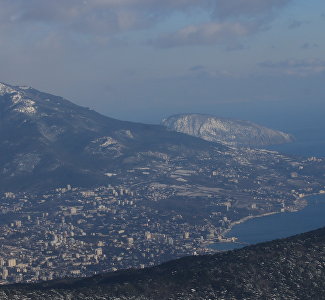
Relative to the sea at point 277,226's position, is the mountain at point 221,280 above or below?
below

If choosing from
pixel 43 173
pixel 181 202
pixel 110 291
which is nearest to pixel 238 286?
pixel 110 291

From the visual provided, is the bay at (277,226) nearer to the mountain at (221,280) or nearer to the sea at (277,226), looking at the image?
the sea at (277,226)

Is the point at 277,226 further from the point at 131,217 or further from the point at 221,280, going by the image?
the point at 221,280

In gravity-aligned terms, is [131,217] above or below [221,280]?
above

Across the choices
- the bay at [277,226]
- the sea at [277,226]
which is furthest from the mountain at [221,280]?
the bay at [277,226]

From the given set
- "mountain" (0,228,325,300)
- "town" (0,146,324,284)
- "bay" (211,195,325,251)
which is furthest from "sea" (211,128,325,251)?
Result: "mountain" (0,228,325,300)

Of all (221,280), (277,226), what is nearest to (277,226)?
(277,226)

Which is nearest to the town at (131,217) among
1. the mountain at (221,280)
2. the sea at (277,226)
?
the sea at (277,226)

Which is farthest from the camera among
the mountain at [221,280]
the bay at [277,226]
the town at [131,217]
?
the bay at [277,226]

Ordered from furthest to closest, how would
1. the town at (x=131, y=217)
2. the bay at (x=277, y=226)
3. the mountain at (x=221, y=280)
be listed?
1. the bay at (x=277, y=226)
2. the town at (x=131, y=217)
3. the mountain at (x=221, y=280)

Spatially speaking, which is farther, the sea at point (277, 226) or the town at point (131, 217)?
the sea at point (277, 226)
